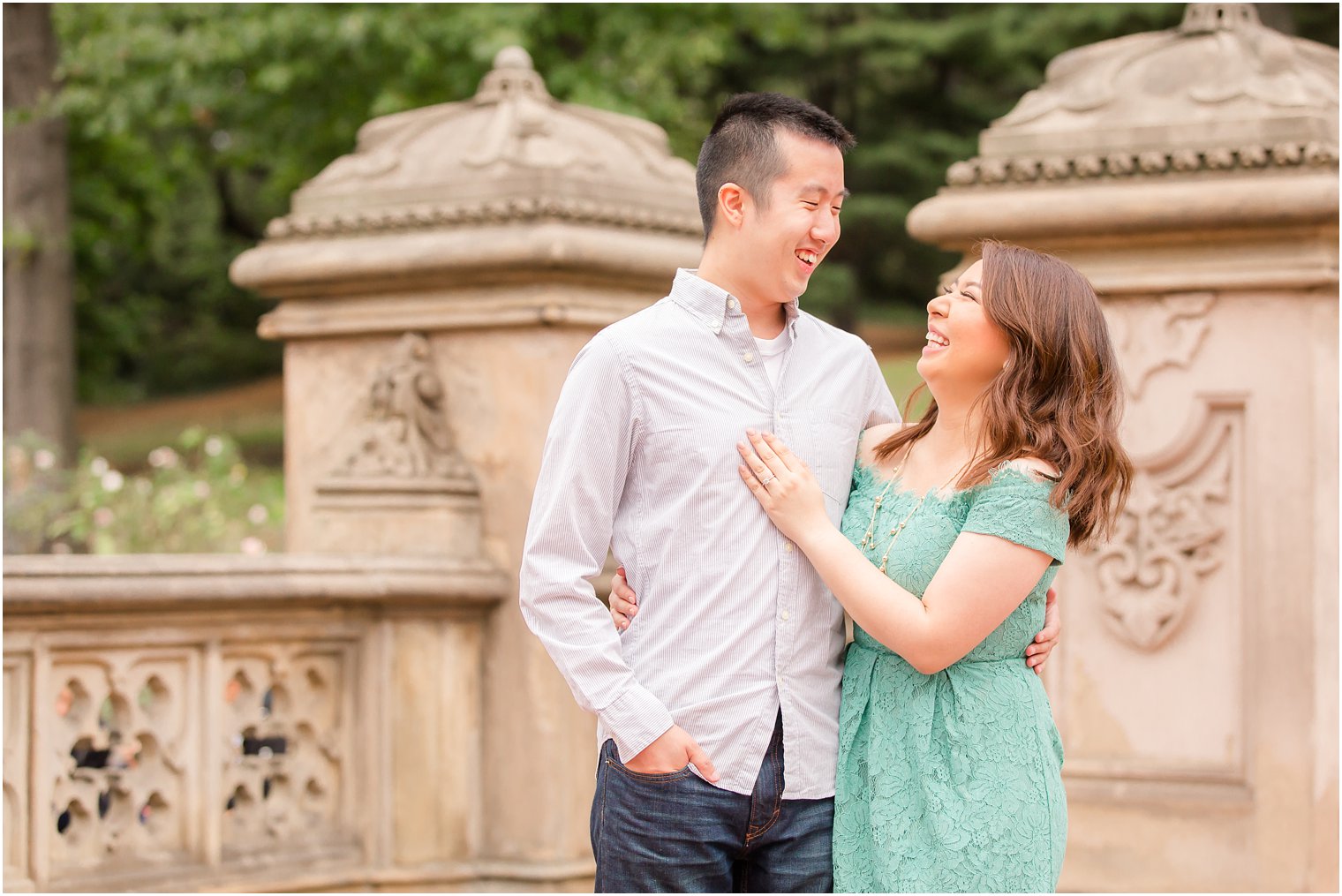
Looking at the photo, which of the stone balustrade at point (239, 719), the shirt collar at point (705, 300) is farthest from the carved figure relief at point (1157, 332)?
the shirt collar at point (705, 300)

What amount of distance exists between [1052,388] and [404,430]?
239cm

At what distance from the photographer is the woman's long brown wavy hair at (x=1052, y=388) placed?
260 cm

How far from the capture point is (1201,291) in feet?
15.0

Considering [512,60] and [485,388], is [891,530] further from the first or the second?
[512,60]

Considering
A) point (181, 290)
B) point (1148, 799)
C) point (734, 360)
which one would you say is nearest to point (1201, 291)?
point (1148, 799)

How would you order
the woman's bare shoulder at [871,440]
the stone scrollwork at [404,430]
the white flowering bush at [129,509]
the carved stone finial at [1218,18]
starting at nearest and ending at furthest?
the woman's bare shoulder at [871,440], the stone scrollwork at [404,430], the carved stone finial at [1218,18], the white flowering bush at [129,509]

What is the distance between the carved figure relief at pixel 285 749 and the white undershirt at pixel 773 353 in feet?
6.74

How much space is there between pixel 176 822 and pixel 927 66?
18319 mm

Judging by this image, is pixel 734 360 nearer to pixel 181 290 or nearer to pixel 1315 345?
pixel 1315 345

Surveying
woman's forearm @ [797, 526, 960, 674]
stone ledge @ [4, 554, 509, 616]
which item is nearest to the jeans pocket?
woman's forearm @ [797, 526, 960, 674]

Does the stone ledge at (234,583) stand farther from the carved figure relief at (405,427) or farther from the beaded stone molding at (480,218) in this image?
the beaded stone molding at (480,218)

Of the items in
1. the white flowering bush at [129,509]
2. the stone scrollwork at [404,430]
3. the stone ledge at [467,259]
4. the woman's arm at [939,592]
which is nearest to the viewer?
the woman's arm at [939,592]

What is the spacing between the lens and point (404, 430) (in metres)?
4.59

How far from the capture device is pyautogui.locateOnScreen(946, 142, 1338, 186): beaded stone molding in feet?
14.2
